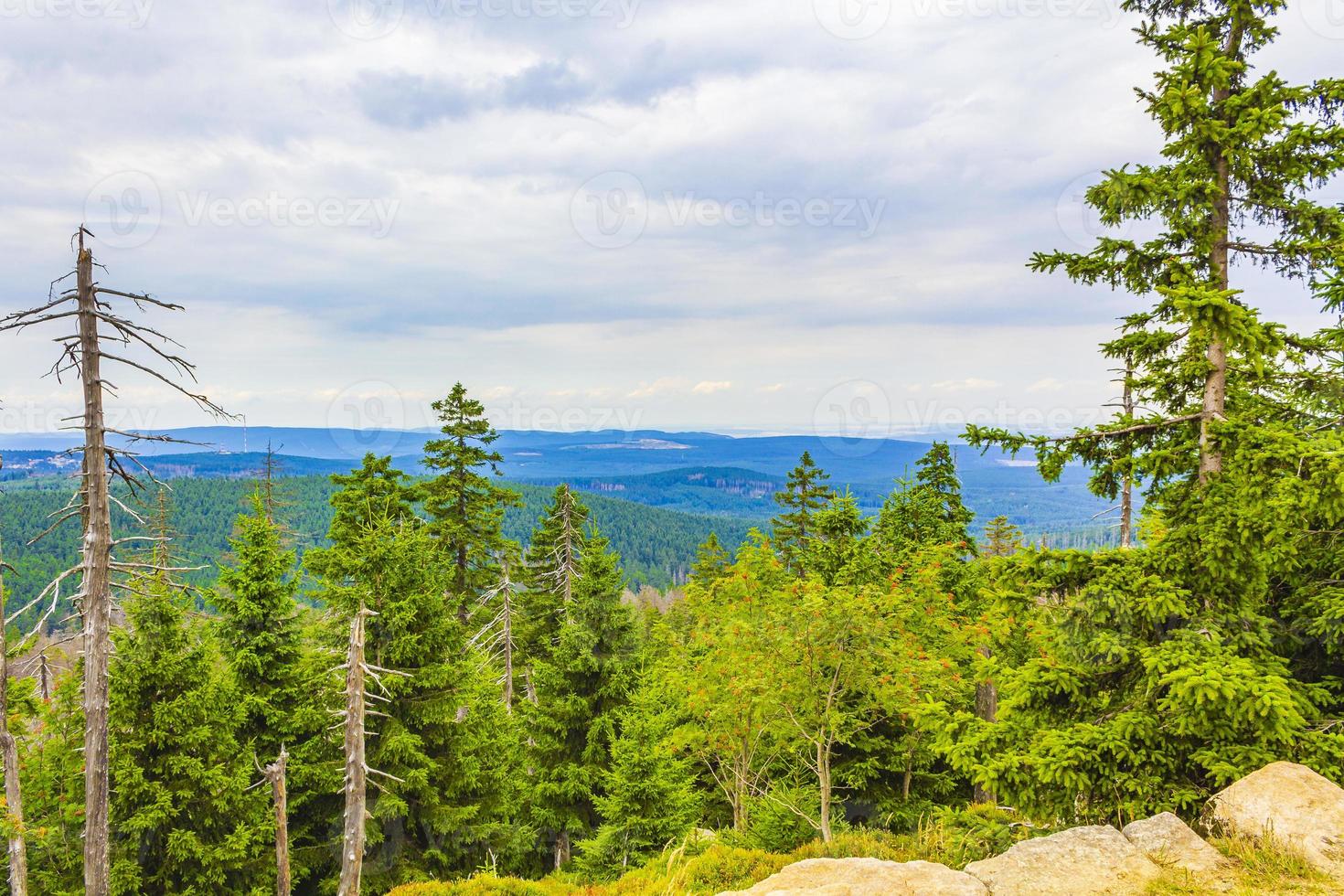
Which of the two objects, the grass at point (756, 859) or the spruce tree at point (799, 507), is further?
the spruce tree at point (799, 507)

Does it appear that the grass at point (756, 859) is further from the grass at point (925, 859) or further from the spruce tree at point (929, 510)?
the spruce tree at point (929, 510)

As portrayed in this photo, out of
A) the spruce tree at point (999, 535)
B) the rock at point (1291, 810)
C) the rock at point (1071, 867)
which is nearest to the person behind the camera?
the rock at point (1291, 810)

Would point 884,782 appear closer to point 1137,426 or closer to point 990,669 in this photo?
point 990,669

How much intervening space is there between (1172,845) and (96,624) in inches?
704

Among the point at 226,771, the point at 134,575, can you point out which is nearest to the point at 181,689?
the point at 226,771

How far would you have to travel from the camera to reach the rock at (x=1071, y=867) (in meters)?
6.43

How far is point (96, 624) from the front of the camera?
13398 mm

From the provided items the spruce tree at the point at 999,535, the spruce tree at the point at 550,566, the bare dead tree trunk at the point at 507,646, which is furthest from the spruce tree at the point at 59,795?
the spruce tree at the point at 999,535

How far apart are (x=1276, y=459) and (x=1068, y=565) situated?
2.59 m

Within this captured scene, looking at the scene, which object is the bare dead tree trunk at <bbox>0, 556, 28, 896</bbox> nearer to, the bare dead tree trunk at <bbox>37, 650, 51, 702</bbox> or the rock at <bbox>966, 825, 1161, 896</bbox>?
the bare dead tree trunk at <bbox>37, 650, 51, 702</bbox>

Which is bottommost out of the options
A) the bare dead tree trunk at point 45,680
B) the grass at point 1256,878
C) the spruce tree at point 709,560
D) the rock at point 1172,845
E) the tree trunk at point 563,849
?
the tree trunk at point 563,849

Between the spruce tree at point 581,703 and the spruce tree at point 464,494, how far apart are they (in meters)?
7.21

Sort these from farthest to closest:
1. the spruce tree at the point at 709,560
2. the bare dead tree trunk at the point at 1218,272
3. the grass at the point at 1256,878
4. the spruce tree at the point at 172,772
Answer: the spruce tree at the point at 709,560 < the spruce tree at the point at 172,772 < the bare dead tree trunk at the point at 1218,272 < the grass at the point at 1256,878

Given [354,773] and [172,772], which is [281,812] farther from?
[172,772]
